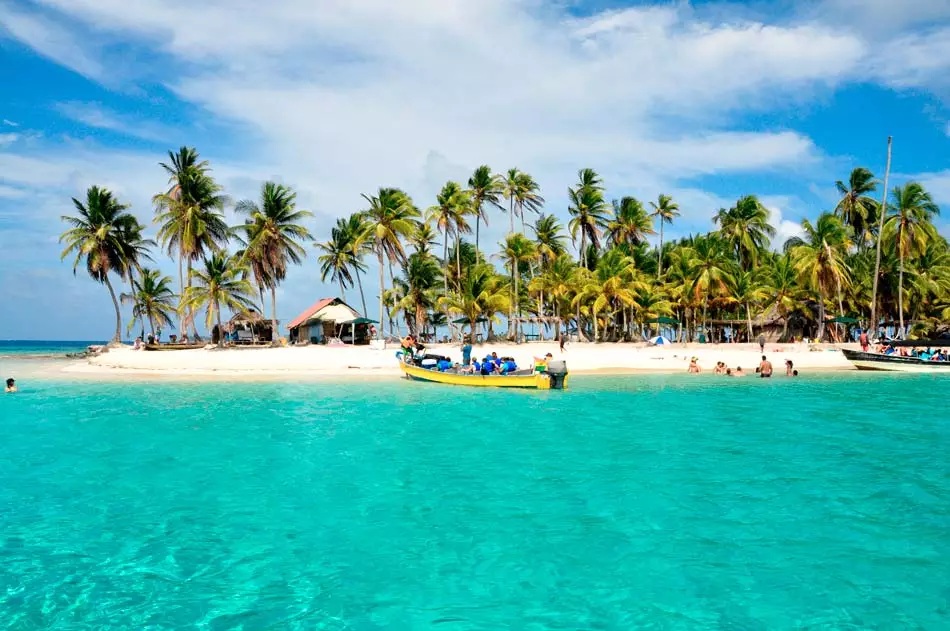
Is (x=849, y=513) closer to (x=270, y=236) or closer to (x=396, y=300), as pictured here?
(x=270, y=236)

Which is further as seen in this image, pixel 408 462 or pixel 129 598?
pixel 408 462

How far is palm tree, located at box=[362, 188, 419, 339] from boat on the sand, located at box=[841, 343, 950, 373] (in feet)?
101

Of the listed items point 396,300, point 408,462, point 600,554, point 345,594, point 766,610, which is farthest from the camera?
point 396,300

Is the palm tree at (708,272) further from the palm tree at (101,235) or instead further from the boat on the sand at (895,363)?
the palm tree at (101,235)

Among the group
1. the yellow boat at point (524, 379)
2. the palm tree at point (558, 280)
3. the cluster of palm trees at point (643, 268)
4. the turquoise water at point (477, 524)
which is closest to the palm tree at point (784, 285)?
the cluster of palm trees at point (643, 268)

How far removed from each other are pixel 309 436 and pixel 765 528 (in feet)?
36.9

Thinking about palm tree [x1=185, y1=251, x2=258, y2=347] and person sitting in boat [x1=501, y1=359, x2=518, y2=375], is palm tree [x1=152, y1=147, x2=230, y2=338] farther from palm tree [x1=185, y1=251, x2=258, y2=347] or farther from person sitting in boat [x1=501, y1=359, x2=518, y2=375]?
person sitting in boat [x1=501, y1=359, x2=518, y2=375]

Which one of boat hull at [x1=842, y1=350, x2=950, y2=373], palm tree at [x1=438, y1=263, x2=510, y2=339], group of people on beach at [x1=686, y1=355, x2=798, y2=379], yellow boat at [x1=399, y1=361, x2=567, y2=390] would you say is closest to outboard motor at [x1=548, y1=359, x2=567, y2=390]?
yellow boat at [x1=399, y1=361, x2=567, y2=390]

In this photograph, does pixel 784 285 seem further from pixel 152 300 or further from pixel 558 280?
pixel 152 300

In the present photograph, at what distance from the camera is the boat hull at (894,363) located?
3621cm

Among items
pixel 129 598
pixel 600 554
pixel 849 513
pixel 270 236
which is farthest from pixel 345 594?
pixel 270 236

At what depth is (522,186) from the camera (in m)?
54.9

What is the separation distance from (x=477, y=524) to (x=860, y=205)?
202ft

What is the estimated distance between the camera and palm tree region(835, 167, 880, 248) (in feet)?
189
